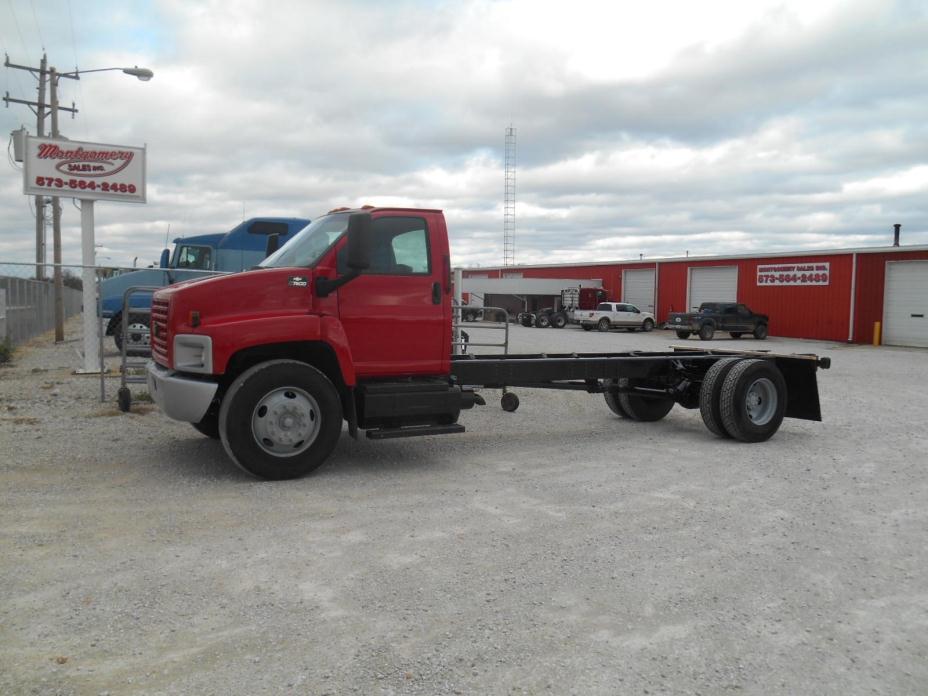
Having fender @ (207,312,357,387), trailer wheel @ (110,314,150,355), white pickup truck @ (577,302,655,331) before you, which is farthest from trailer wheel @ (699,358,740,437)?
white pickup truck @ (577,302,655,331)

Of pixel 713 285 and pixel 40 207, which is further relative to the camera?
pixel 713 285

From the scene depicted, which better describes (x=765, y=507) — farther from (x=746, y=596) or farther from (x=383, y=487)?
(x=383, y=487)

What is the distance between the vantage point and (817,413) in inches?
378

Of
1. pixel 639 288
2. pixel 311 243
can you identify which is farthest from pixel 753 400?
pixel 639 288

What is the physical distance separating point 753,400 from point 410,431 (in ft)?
15.5

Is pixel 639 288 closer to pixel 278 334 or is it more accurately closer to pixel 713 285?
pixel 713 285

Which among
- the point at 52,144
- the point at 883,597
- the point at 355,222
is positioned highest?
the point at 52,144

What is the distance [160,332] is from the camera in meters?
7.12

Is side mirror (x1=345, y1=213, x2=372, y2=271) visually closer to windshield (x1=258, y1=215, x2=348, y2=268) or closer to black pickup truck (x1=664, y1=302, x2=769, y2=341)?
windshield (x1=258, y1=215, x2=348, y2=268)

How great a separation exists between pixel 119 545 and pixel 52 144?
12.7m

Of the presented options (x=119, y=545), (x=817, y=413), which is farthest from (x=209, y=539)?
(x=817, y=413)

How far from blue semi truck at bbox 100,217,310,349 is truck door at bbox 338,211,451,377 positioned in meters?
8.96

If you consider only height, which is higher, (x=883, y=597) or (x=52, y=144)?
(x=52, y=144)

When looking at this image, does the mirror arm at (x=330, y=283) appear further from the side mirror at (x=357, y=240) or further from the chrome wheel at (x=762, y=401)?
the chrome wheel at (x=762, y=401)
